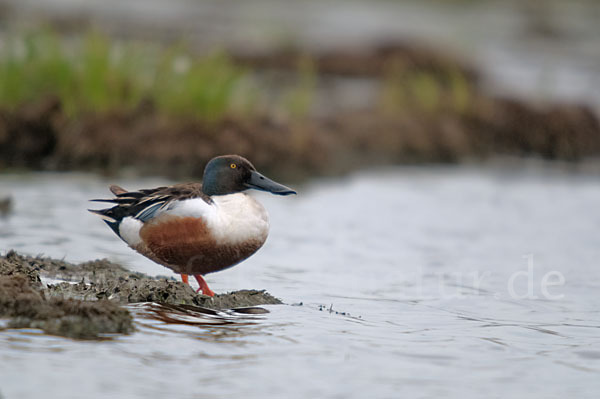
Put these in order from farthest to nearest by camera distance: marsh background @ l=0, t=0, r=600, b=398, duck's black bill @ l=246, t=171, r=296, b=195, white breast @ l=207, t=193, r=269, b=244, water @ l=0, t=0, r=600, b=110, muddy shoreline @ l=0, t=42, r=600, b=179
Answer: water @ l=0, t=0, r=600, b=110, muddy shoreline @ l=0, t=42, r=600, b=179, duck's black bill @ l=246, t=171, r=296, b=195, white breast @ l=207, t=193, r=269, b=244, marsh background @ l=0, t=0, r=600, b=398

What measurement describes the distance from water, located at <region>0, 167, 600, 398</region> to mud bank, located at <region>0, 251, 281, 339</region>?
0.46 feet

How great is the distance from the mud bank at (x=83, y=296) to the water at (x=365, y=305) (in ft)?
0.46

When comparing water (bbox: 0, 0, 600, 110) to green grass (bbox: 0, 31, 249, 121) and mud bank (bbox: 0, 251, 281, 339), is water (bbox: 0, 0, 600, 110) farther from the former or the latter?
mud bank (bbox: 0, 251, 281, 339)

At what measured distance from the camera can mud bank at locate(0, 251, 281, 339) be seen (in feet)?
15.4

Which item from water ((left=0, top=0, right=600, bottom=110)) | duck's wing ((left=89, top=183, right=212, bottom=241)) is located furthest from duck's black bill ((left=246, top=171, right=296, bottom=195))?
water ((left=0, top=0, right=600, bottom=110))

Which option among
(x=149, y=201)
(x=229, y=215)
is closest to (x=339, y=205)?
(x=149, y=201)

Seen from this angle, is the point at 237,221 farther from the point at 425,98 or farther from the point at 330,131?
the point at 425,98

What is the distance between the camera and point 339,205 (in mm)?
10133

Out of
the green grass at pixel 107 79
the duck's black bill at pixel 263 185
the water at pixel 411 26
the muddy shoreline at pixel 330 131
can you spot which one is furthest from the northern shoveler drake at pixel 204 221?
the water at pixel 411 26

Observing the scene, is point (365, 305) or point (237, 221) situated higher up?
point (237, 221)

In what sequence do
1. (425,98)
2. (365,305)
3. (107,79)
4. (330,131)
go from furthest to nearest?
(425,98)
(330,131)
(107,79)
(365,305)

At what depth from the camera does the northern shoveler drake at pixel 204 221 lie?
5297mm

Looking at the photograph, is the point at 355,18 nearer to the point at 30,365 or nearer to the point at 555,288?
the point at 555,288

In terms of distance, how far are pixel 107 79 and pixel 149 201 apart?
18.8ft
